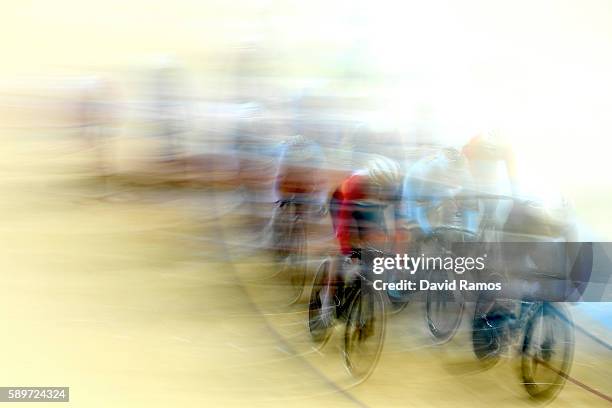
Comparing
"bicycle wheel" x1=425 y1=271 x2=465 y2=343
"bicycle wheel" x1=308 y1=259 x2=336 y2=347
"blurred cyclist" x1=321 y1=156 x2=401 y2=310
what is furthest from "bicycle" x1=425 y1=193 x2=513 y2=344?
"bicycle wheel" x1=308 y1=259 x2=336 y2=347

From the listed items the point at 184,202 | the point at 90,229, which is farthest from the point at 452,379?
the point at 90,229

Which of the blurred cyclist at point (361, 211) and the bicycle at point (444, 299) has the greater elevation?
the blurred cyclist at point (361, 211)

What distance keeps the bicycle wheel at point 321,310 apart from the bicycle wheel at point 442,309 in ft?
0.72

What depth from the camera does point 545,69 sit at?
183cm

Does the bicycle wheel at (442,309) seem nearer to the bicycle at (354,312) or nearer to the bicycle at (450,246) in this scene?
the bicycle at (450,246)

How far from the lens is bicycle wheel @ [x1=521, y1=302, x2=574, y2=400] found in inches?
65.2

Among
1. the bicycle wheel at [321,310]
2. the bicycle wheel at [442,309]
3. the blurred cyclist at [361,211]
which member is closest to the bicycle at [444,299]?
the bicycle wheel at [442,309]

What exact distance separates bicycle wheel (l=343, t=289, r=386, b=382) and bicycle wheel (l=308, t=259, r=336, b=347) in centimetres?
5

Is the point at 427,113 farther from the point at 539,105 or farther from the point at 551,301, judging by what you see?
the point at 551,301

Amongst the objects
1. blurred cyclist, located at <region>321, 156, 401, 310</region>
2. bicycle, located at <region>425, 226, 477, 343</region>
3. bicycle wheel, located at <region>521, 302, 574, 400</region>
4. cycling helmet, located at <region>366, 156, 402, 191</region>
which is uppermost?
cycling helmet, located at <region>366, 156, 402, 191</region>

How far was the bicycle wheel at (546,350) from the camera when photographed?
5.43ft

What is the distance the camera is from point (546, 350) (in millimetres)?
1670

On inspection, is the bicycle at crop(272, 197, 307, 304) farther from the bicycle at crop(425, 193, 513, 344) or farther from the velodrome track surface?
the bicycle at crop(425, 193, 513, 344)

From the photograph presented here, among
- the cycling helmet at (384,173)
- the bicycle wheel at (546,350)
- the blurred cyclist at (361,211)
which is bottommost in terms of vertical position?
the bicycle wheel at (546,350)
